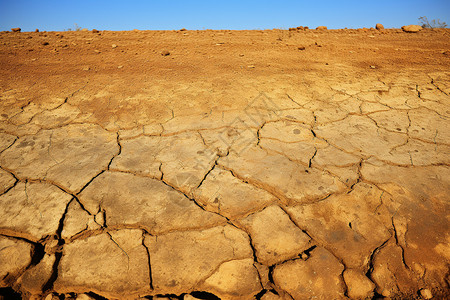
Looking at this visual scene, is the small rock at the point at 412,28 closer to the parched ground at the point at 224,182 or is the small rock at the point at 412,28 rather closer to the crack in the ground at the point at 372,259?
the parched ground at the point at 224,182

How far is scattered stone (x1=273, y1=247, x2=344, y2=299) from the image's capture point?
3.37ft

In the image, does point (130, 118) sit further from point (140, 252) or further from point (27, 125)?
point (140, 252)

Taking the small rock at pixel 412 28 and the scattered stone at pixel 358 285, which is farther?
the small rock at pixel 412 28

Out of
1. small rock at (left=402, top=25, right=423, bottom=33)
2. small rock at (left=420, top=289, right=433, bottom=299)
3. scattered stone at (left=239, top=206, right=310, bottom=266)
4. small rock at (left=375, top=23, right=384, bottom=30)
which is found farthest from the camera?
small rock at (left=375, top=23, right=384, bottom=30)

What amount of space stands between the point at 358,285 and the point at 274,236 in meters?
0.42

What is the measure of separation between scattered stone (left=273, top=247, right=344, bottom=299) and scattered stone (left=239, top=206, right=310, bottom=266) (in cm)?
5

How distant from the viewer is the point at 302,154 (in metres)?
1.78

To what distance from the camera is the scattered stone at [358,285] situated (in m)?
1.02

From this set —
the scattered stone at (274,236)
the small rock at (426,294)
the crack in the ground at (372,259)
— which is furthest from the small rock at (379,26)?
the small rock at (426,294)

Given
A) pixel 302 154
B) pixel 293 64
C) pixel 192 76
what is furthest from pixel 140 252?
pixel 293 64

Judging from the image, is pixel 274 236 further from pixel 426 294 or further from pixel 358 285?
pixel 426 294

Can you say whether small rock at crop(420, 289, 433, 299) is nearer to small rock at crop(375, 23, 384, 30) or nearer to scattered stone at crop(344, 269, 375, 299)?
scattered stone at crop(344, 269, 375, 299)

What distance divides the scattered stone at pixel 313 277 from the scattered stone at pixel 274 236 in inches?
2.1

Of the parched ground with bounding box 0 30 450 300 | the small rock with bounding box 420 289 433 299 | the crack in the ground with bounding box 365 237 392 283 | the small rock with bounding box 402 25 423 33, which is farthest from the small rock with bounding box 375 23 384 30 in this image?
the small rock with bounding box 420 289 433 299
